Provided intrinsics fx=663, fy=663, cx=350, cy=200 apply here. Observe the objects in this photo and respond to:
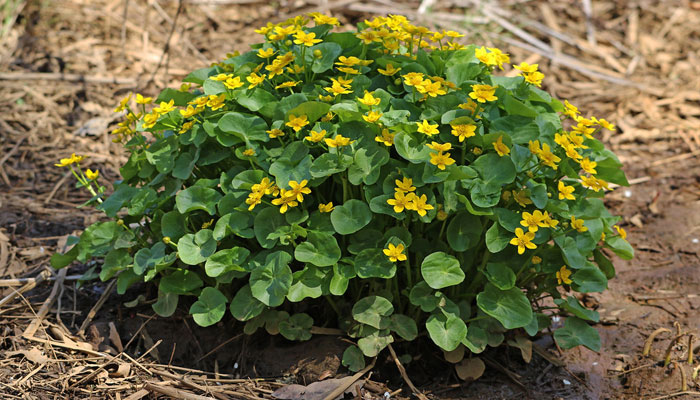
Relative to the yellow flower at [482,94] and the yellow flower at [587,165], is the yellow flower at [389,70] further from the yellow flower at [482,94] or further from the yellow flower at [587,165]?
the yellow flower at [587,165]

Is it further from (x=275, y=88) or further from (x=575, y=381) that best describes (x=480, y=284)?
(x=275, y=88)

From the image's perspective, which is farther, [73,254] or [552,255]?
[73,254]

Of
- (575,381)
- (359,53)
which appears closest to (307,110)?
(359,53)

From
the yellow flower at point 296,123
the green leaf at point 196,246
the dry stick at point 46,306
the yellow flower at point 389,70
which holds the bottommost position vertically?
the dry stick at point 46,306

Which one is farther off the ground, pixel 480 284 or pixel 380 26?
pixel 380 26

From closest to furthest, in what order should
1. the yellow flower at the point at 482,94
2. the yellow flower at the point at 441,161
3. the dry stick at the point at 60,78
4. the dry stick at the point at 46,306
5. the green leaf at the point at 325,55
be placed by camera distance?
the yellow flower at the point at 441,161, the yellow flower at the point at 482,94, the green leaf at the point at 325,55, the dry stick at the point at 46,306, the dry stick at the point at 60,78

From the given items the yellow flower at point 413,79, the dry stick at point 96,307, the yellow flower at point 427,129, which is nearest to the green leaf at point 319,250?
the yellow flower at point 427,129

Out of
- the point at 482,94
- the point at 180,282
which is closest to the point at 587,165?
the point at 482,94
